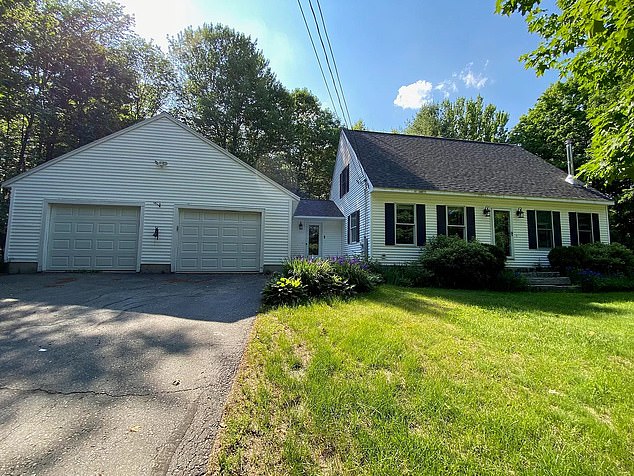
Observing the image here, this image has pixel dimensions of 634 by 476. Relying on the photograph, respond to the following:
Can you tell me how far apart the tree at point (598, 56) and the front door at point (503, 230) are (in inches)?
239

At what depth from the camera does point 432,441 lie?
1.80 meters

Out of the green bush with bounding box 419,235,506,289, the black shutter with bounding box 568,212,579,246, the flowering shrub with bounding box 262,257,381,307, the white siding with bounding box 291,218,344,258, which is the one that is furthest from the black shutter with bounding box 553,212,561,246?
the flowering shrub with bounding box 262,257,381,307

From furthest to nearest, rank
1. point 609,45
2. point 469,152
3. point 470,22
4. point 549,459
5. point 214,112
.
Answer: point 214,112 < point 469,152 < point 470,22 < point 609,45 < point 549,459

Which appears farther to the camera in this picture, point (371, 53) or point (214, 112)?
point (214, 112)

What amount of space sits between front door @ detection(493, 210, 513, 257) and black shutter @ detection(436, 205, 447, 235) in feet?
6.79

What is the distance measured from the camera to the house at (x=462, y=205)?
1045 cm

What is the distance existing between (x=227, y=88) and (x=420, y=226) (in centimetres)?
1990

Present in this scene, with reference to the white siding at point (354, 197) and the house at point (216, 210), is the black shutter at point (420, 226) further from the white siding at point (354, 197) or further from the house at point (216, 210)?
the white siding at point (354, 197)

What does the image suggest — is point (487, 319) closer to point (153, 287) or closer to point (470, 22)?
point (153, 287)

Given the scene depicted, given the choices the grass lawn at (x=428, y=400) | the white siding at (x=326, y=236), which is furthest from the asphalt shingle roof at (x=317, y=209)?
the grass lawn at (x=428, y=400)

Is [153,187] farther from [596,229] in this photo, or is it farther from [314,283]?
[596,229]

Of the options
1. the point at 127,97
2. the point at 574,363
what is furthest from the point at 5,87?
the point at 574,363

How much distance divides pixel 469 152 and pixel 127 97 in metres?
21.8

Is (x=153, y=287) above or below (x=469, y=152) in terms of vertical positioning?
below
